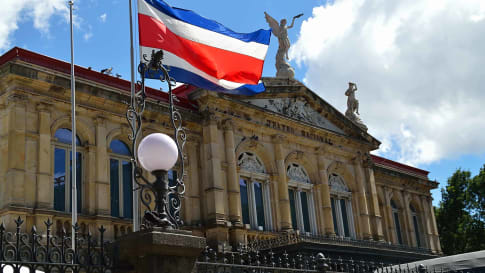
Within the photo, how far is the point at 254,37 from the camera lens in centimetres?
1567

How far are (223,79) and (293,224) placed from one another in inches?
380

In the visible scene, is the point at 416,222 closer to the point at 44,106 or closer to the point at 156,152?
the point at 44,106

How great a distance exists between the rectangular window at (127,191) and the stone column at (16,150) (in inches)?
138

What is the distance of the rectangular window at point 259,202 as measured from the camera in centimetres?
2159

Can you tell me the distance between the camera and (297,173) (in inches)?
933

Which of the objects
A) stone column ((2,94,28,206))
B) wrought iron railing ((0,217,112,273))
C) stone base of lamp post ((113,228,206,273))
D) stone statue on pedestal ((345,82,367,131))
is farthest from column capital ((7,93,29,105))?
stone statue on pedestal ((345,82,367,131))

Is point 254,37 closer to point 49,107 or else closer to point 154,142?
point 49,107

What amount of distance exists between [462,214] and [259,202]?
22955mm

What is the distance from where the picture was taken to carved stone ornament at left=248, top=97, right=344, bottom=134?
74.9 ft

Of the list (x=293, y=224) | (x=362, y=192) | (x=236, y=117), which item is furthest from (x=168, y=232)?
(x=362, y=192)

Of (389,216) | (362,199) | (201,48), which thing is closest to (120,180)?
(201,48)

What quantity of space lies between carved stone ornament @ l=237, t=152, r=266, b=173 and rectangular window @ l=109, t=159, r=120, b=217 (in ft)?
15.7

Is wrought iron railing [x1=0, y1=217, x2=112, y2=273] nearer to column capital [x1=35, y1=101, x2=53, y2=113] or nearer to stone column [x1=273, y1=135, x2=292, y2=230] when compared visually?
column capital [x1=35, y1=101, x2=53, y2=113]

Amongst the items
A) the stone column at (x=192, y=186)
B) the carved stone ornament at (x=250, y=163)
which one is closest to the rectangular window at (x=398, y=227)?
the carved stone ornament at (x=250, y=163)
